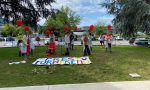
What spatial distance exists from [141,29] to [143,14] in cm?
Result: 383

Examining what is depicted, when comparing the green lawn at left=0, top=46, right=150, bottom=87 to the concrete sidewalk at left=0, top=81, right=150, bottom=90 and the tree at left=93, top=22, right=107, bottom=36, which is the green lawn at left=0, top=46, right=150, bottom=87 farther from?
the tree at left=93, top=22, right=107, bottom=36

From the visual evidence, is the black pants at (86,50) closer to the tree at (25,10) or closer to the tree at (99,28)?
the tree at (25,10)

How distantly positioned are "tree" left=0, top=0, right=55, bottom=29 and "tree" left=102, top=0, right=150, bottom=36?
31.4ft

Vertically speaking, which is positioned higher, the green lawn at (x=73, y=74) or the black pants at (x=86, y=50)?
the black pants at (x=86, y=50)

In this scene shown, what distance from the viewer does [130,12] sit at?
37000 mm

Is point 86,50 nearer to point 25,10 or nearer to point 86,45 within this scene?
point 86,45

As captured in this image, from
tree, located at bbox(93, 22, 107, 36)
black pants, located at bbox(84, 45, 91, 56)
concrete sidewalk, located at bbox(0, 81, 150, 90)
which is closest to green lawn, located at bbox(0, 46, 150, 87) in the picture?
concrete sidewalk, located at bbox(0, 81, 150, 90)

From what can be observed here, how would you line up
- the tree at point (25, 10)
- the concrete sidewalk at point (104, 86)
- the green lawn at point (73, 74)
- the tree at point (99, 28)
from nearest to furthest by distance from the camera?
the concrete sidewalk at point (104, 86) → the green lawn at point (73, 74) → the tree at point (25, 10) → the tree at point (99, 28)

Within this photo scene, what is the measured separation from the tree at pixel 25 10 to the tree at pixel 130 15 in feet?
31.4

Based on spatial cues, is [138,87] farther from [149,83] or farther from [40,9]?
[40,9]

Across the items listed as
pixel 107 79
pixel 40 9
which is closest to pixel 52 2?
pixel 40 9

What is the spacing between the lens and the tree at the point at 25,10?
31312 millimetres

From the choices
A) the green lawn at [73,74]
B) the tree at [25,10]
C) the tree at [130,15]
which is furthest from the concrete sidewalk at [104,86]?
the tree at [130,15]

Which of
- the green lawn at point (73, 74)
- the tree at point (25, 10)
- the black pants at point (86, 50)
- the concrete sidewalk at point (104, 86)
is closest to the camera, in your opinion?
the concrete sidewalk at point (104, 86)
